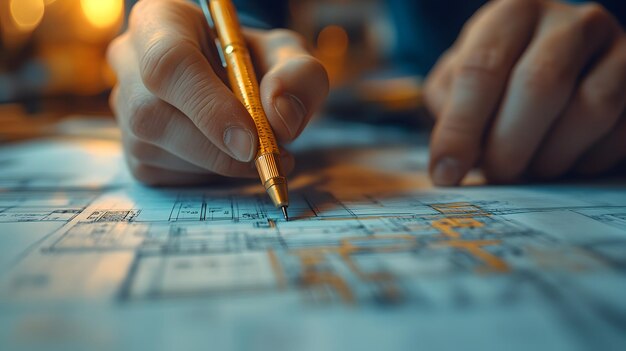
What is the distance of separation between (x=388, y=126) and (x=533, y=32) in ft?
2.03

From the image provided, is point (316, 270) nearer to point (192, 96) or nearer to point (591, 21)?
point (192, 96)

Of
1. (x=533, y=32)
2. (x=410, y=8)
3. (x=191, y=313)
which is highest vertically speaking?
(x=410, y=8)

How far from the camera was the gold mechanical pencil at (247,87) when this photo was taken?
1.31 ft

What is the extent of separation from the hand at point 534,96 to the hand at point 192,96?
0.56ft

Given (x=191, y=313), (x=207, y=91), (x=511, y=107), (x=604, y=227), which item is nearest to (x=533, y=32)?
(x=511, y=107)

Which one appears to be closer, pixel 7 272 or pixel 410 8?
pixel 7 272

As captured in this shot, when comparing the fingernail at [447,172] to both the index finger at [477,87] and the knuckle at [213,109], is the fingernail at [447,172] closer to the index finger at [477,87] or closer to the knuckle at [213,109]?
the index finger at [477,87]

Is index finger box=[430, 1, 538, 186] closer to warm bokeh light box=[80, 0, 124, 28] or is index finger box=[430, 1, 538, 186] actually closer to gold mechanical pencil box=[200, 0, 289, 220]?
gold mechanical pencil box=[200, 0, 289, 220]

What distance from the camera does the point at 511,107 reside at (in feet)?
1.71

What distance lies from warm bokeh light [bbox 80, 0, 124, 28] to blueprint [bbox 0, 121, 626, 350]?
1.01 meters

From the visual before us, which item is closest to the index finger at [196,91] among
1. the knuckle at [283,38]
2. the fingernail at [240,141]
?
the fingernail at [240,141]

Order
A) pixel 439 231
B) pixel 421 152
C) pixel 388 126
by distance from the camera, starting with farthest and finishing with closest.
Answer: pixel 388 126 < pixel 421 152 < pixel 439 231

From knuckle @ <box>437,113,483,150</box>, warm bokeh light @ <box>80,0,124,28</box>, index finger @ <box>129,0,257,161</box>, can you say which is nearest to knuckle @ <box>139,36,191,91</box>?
index finger @ <box>129,0,257,161</box>

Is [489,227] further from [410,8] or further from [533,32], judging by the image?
[410,8]
